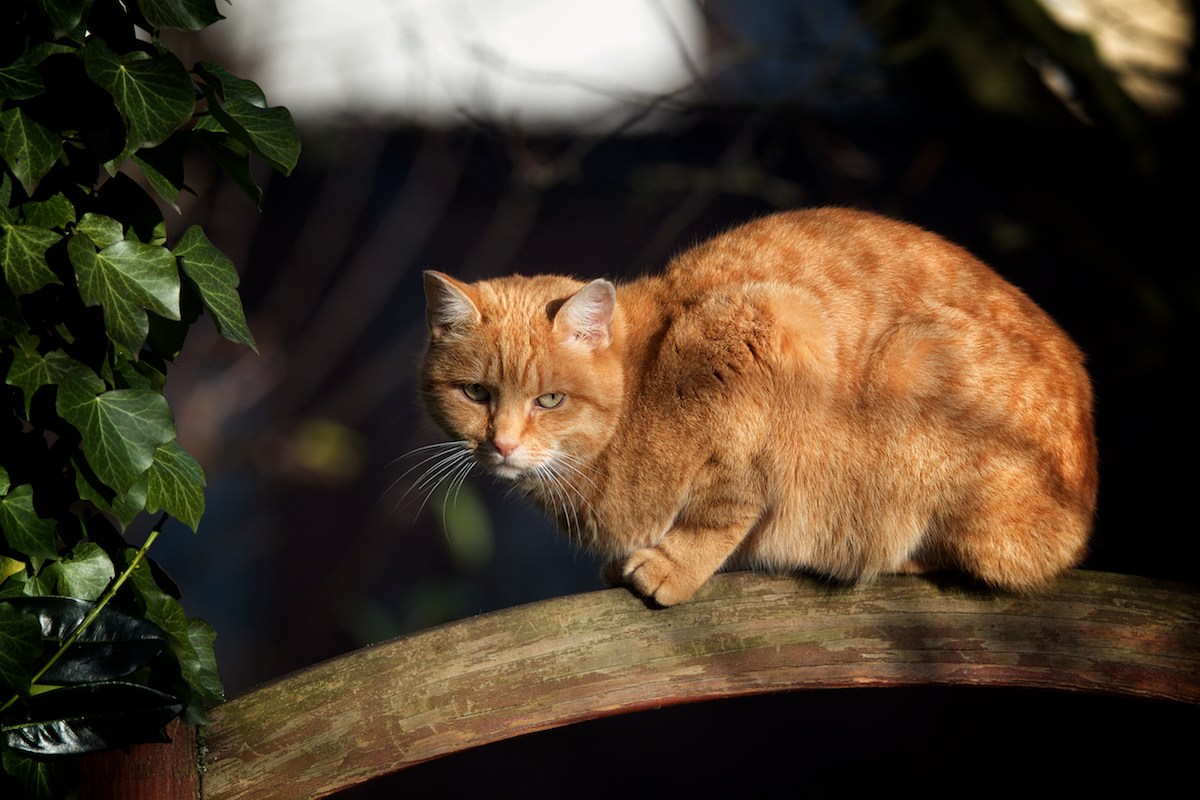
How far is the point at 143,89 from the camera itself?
0.90m

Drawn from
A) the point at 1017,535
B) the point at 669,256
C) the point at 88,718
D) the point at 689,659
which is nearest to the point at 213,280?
the point at 88,718

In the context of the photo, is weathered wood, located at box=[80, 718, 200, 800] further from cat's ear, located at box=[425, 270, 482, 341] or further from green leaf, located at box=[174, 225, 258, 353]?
cat's ear, located at box=[425, 270, 482, 341]

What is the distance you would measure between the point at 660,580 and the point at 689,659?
0.49ft

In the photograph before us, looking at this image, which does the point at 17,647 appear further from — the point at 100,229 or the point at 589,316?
the point at 589,316

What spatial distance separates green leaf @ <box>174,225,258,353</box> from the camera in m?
1.04

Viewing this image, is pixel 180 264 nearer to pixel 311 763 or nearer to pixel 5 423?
pixel 5 423

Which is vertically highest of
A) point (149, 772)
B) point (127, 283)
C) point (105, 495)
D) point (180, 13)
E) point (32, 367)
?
point (180, 13)

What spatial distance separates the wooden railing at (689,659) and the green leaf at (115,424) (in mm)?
531

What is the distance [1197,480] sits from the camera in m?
2.71

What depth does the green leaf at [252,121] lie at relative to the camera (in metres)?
1.00

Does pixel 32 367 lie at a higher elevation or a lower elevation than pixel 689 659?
higher

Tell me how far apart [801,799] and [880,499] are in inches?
99.4

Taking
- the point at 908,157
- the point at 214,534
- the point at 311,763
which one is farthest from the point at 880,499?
the point at 214,534

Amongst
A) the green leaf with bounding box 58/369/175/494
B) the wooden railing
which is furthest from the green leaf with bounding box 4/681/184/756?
the wooden railing
